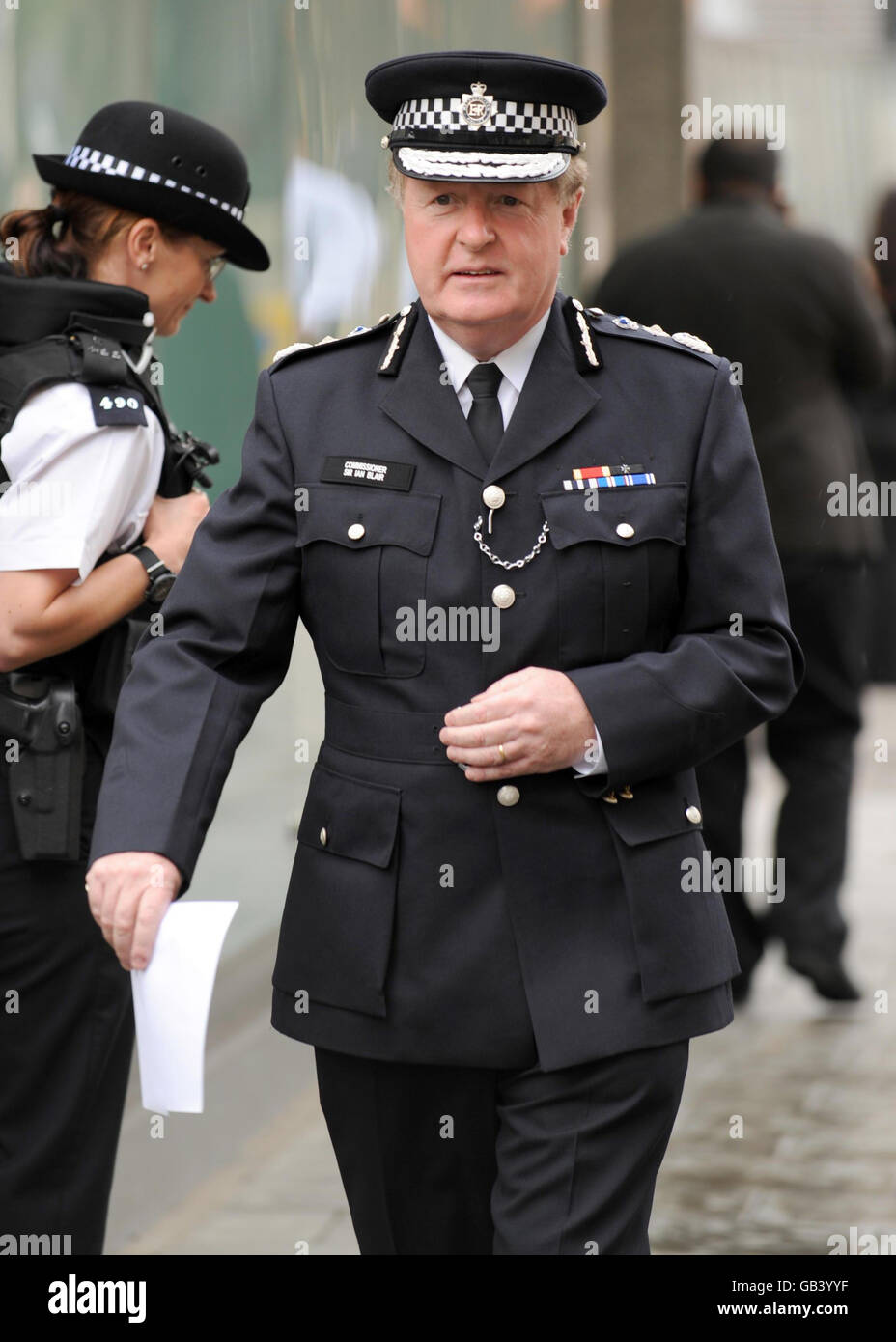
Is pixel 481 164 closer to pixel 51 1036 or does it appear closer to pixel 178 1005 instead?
pixel 178 1005

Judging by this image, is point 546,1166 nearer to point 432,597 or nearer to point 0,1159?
point 432,597

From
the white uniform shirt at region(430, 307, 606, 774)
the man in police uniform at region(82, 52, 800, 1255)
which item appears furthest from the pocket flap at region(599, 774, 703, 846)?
the white uniform shirt at region(430, 307, 606, 774)

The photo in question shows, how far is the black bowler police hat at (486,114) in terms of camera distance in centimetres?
273

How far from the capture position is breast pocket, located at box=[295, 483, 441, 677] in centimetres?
279

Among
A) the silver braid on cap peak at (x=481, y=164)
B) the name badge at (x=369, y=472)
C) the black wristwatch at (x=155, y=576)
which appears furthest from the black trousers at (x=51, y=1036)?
the silver braid on cap peak at (x=481, y=164)

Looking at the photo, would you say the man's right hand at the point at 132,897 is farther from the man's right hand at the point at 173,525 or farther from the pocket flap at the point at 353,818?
the man's right hand at the point at 173,525

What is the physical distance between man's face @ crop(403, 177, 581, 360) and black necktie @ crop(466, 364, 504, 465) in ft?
0.29

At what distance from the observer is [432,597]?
278 cm

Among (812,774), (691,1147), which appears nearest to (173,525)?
(691,1147)

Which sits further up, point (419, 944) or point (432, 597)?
point (432, 597)

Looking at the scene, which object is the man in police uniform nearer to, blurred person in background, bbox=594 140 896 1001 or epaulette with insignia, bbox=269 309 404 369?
epaulette with insignia, bbox=269 309 404 369

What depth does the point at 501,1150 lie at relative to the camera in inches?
113
